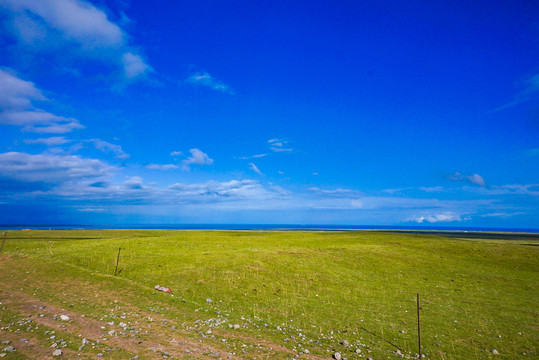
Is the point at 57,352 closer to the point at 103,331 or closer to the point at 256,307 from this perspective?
the point at 103,331

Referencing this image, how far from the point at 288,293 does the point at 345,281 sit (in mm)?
7926

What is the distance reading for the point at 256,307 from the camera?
18.8 m

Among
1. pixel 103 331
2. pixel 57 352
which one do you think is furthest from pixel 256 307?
pixel 57 352

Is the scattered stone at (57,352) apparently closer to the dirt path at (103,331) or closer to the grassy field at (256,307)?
the dirt path at (103,331)

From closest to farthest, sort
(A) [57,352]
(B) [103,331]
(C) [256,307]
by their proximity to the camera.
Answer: (A) [57,352], (B) [103,331], (C) [256,307]

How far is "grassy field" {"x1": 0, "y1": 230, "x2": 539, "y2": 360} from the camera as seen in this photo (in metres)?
12.3

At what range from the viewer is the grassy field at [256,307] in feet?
40.4

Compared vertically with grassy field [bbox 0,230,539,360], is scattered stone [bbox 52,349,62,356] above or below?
above

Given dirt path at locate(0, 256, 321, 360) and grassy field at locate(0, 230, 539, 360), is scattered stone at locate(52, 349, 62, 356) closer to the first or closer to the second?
dirt path at locate(0, 256, 321, 360)

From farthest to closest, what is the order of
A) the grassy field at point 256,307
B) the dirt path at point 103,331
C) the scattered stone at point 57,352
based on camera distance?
the grassy field at point 256,307, the dirt path at point 103,331, the scattered stone at point 57,352

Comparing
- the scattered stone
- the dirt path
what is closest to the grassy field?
the dirt path

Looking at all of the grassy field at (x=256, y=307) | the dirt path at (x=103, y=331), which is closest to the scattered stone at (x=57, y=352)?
the dirt path at (x=103, y=331)

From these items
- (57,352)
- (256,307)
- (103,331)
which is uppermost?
(57,352)

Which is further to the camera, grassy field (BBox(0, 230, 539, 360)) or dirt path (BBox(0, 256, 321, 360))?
grassy field (BBox(0, 230, 539, 360))
